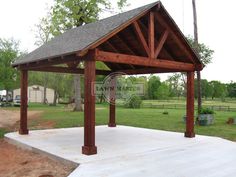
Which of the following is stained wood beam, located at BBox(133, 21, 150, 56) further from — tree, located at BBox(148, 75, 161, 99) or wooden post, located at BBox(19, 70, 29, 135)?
tree, located at BBox(148, 75, 161, 99)

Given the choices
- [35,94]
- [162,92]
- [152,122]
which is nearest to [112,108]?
[152,122]

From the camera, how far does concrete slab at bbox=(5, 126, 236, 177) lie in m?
6.40

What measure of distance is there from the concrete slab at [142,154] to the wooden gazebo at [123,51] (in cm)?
66

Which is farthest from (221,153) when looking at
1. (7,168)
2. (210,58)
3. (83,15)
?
(83,15)

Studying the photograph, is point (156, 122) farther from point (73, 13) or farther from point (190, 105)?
point (73, 13)

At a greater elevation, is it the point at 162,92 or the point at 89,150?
the point at 162,92

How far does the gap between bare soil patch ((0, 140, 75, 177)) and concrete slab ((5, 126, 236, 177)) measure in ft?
0.84

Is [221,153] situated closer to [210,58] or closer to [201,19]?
[201,19]

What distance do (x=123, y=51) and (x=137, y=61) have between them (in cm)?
281

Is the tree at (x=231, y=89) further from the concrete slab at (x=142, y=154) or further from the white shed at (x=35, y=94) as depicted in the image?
the concrete slab at (x=142, y=154)

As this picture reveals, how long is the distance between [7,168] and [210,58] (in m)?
20.8

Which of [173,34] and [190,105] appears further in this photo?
[190,105]

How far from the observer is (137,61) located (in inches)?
352

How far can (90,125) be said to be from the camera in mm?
7891
